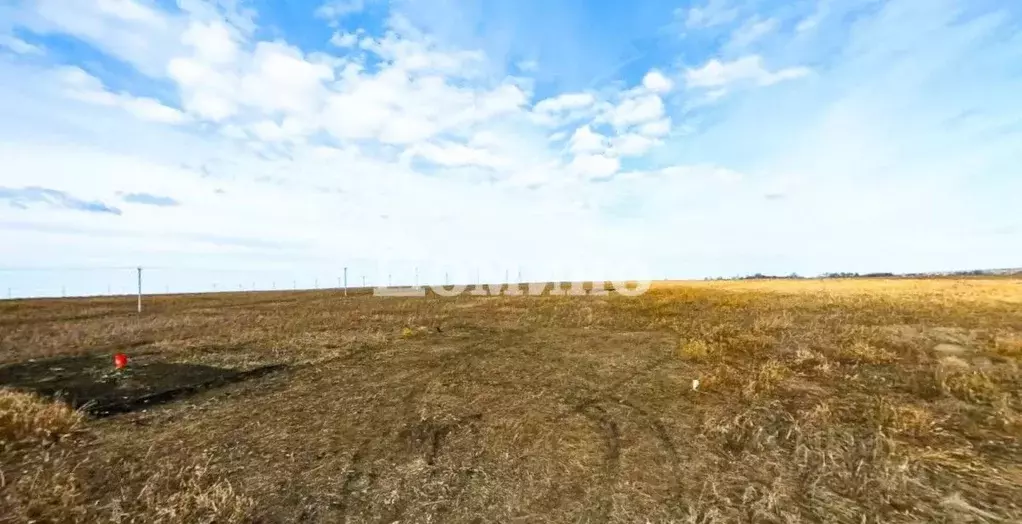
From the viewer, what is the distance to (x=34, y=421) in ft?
29.7

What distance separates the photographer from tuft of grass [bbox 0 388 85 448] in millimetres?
8656

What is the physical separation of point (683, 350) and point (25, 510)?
56.6 feet

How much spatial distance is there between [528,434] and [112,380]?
12.4 m

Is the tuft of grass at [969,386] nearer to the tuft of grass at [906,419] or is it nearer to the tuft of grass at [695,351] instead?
the tuft of grass at [906,419]

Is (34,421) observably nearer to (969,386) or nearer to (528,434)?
(528,434)

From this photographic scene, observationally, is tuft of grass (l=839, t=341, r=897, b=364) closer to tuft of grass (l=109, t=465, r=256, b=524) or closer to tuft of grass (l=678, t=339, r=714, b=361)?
tuft of grass (l=678, t=339, r=714, b=361)

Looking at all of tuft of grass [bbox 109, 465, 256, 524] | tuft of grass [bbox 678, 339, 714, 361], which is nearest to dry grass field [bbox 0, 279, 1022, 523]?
tuft of grass [bbox 109, 465, 256, 524]

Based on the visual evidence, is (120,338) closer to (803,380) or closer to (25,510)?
(25,510)

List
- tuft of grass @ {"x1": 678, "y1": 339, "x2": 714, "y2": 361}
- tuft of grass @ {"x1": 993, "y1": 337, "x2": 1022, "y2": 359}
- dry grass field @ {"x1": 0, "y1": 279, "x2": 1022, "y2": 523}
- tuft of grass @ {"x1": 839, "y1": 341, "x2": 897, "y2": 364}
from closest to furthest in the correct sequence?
dry grass field @ {"x1": 0, "y1": 279, "x2": 1022, "y2": 523}
tuft of grass @ {"x1": 839, "y1": 341, "x2": 897, "y2": 364}
tuft of grass @ {"x1": 993, "y1": 337, "x2": 1022, "y2": 359}
tuft of grass @ {"x1": 678, "y1": 339, "x2": 714, "y2": 361}

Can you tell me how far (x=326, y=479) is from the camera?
289 inches

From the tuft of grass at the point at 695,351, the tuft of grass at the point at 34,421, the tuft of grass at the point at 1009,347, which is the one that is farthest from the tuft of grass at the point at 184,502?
the tuft of grass at the point at 1009,347

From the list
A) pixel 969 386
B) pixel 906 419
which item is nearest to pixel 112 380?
pixel 906 419

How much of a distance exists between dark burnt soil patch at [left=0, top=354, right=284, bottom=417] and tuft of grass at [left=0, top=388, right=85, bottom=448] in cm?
69

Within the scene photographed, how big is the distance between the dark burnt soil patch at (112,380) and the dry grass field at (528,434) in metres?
0.12
